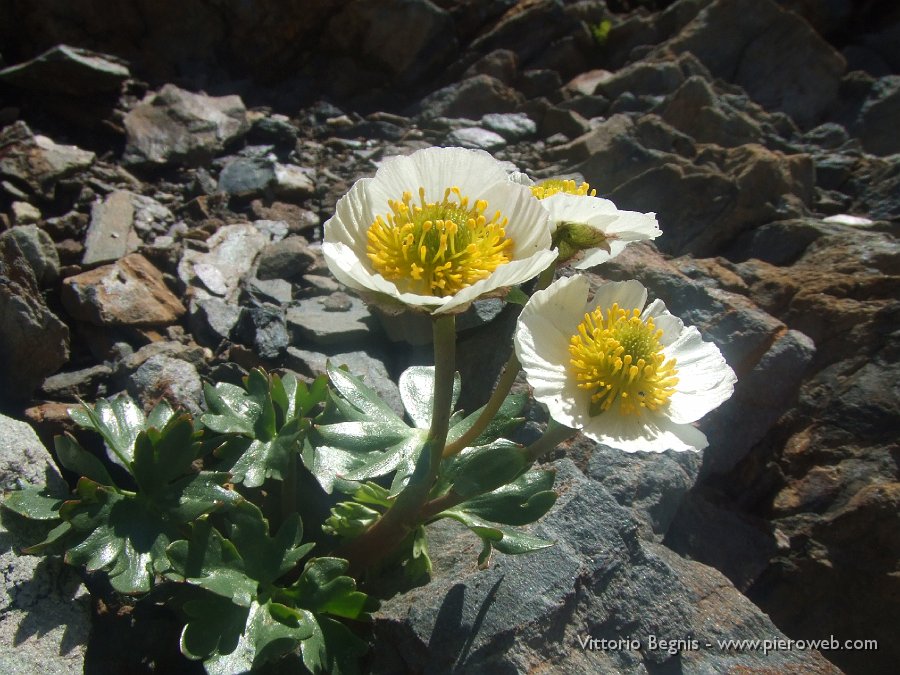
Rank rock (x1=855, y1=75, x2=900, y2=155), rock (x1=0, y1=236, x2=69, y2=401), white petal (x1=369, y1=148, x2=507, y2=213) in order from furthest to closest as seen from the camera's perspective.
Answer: rock (x1=855, y1=75, x2=900, y2=155), rock (x1=0, y1=236, x2=69, y2=401), white petal (x1=369, y1=148, x2=507, y2=213)

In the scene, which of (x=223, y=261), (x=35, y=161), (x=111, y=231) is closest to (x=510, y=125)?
(x=223, y=261)

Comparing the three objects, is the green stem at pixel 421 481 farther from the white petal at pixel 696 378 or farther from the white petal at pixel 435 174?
the white petal at pixel 696 378

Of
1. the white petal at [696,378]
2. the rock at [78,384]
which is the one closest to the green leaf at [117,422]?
the rock at [78,384]

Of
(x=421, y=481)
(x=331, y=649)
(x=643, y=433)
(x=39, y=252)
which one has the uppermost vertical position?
(x=643, y=433)

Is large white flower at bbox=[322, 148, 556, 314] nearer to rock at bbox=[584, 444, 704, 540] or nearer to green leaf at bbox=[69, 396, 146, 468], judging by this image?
green leaf at bbox=[69, 396, 146, 468]

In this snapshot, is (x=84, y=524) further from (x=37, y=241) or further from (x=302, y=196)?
(x=302, y=196)

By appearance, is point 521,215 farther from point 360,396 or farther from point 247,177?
point 247,177

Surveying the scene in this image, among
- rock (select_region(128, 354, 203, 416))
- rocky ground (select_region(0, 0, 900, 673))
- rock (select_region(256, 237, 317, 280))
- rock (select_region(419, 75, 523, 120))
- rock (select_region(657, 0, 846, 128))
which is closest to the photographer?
rocky ground (select_region(0, 0, 900, 673))

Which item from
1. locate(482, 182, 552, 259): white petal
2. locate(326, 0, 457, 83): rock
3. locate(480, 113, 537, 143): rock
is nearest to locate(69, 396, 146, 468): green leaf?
locate(482, 182, 552, 259): white petal
